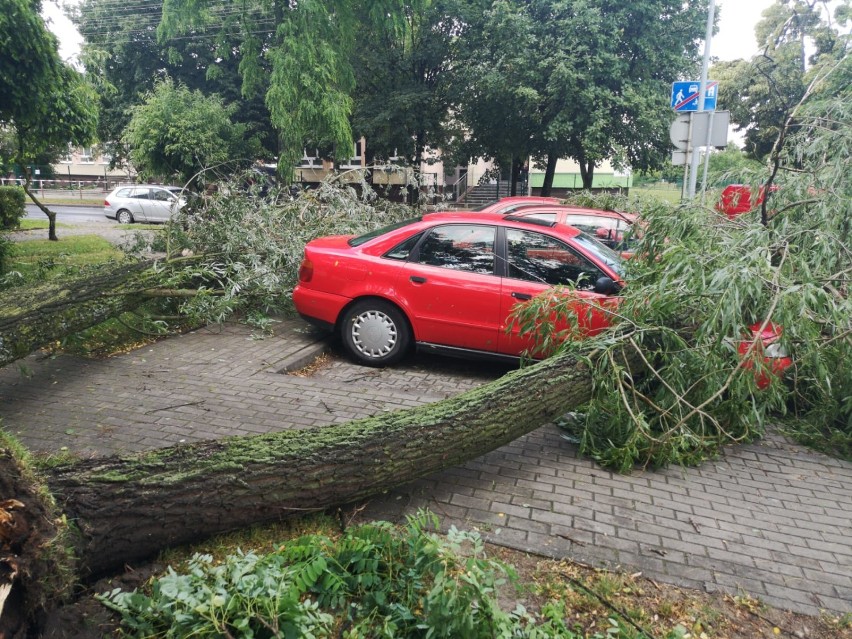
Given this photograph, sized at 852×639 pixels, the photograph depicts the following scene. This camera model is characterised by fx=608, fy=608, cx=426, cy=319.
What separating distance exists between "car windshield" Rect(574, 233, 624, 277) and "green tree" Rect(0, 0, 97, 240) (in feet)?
23.1

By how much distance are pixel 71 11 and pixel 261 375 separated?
3431 cm

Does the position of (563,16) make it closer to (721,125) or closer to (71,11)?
(721,125)

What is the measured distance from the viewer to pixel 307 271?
6.63 metres

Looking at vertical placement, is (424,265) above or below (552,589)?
A: above

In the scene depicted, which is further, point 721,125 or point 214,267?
point 721,125

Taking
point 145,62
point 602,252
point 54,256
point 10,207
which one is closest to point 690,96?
point 602,252

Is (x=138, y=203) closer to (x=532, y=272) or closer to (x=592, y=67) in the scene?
(x=592, y=67)

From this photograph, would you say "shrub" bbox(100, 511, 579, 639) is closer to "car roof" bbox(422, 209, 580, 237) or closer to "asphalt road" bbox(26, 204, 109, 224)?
"car roof" bbox(422, 209, 580, 237)

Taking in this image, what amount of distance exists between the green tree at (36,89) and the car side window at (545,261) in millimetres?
6412

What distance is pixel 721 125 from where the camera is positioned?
10039 mm

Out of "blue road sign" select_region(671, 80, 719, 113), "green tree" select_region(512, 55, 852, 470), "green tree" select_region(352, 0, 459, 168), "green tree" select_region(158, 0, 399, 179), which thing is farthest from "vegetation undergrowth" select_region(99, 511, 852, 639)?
"green tree" select_region(352, 0, 459, 168)

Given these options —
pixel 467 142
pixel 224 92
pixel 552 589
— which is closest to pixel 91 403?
pixel 552 589

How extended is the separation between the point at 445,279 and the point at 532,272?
0.86m

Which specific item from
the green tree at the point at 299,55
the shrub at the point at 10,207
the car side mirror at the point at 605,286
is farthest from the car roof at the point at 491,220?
the shrub at the point at 10,207
